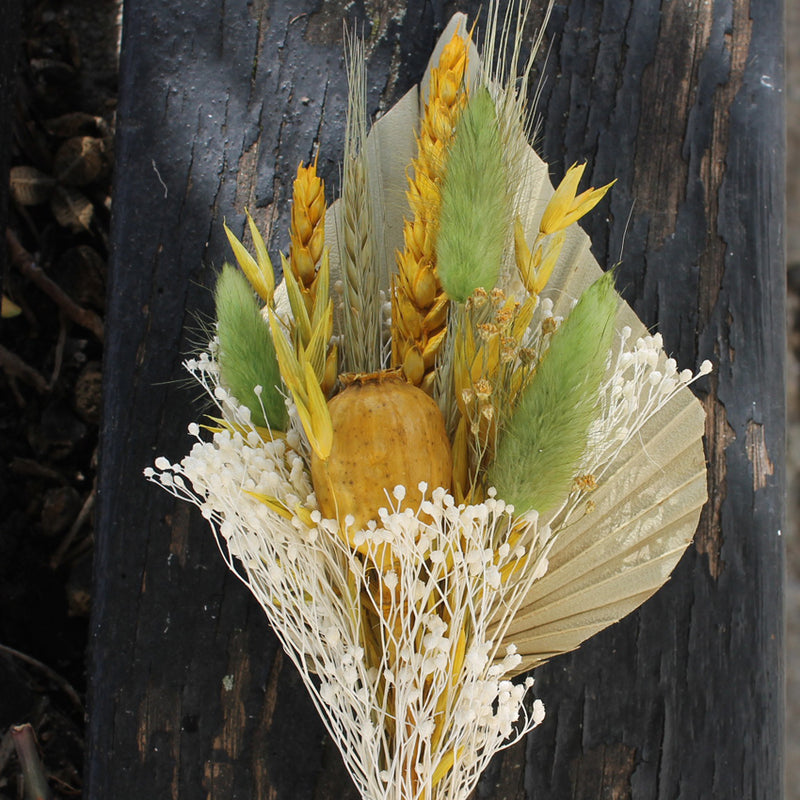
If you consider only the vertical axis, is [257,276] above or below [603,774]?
above

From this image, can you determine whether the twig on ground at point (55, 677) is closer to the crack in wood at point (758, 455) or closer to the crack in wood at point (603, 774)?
the crack in wood at point (603, 774)

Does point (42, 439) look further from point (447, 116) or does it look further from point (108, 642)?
point (447, 116)

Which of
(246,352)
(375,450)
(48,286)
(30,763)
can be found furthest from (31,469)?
(375,450)

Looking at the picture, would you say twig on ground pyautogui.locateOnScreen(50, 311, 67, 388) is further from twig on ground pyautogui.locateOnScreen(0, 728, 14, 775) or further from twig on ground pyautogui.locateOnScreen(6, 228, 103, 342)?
twig on ground pyautogui.locateOnScreen(0, 728, 14, 775)

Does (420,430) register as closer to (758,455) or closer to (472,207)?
(472,207)

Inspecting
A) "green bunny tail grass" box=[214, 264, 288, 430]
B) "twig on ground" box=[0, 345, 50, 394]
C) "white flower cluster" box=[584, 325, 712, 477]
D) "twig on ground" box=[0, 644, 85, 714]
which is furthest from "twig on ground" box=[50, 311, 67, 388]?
"white flower cluster" box=[584, 325, 712, 477]

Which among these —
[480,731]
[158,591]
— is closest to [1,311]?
[158,591]

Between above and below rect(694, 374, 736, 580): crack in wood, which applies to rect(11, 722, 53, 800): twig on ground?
below
